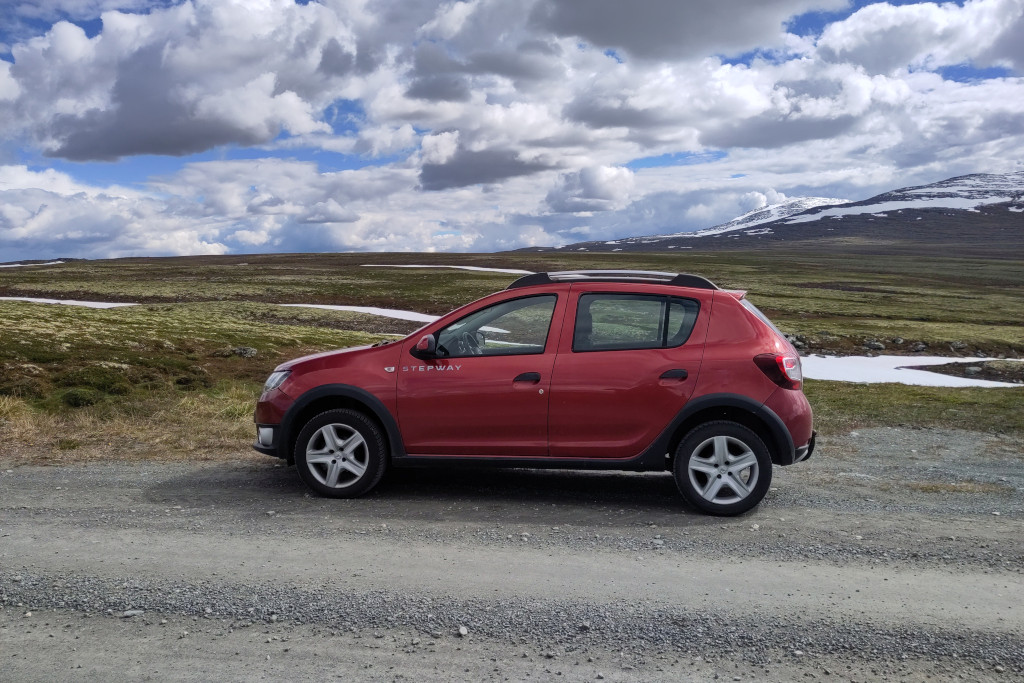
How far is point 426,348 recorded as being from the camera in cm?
719

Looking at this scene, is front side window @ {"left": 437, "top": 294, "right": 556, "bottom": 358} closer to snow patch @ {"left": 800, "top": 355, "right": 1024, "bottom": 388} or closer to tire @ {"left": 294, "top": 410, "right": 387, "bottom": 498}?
tire @ {"left": 294, "top": 410, "right": 387, "bottom": 498}

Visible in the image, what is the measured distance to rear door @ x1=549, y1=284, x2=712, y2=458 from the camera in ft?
22.8

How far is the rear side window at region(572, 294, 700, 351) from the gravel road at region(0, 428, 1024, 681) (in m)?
1.57

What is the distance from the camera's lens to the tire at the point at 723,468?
22.5 ft

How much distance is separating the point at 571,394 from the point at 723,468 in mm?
1529

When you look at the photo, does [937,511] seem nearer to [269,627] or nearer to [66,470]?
[269,627]

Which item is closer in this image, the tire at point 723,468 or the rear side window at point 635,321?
the tire at point 723,468

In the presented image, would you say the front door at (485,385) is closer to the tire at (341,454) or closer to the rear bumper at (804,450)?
the tire at (341,454)

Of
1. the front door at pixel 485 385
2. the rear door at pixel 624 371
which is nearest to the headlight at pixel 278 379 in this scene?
the front door at pixel 485 385

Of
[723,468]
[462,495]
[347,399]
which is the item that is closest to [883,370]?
[723,468]

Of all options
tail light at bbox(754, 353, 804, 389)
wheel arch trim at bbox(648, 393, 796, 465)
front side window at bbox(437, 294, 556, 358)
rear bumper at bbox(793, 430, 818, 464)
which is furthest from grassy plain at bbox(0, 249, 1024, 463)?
tail light at bbox(754, 353, 804, 389)

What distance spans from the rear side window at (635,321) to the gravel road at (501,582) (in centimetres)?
157

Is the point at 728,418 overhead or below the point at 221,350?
overhead

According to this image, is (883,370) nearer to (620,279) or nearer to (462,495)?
(620,279)
